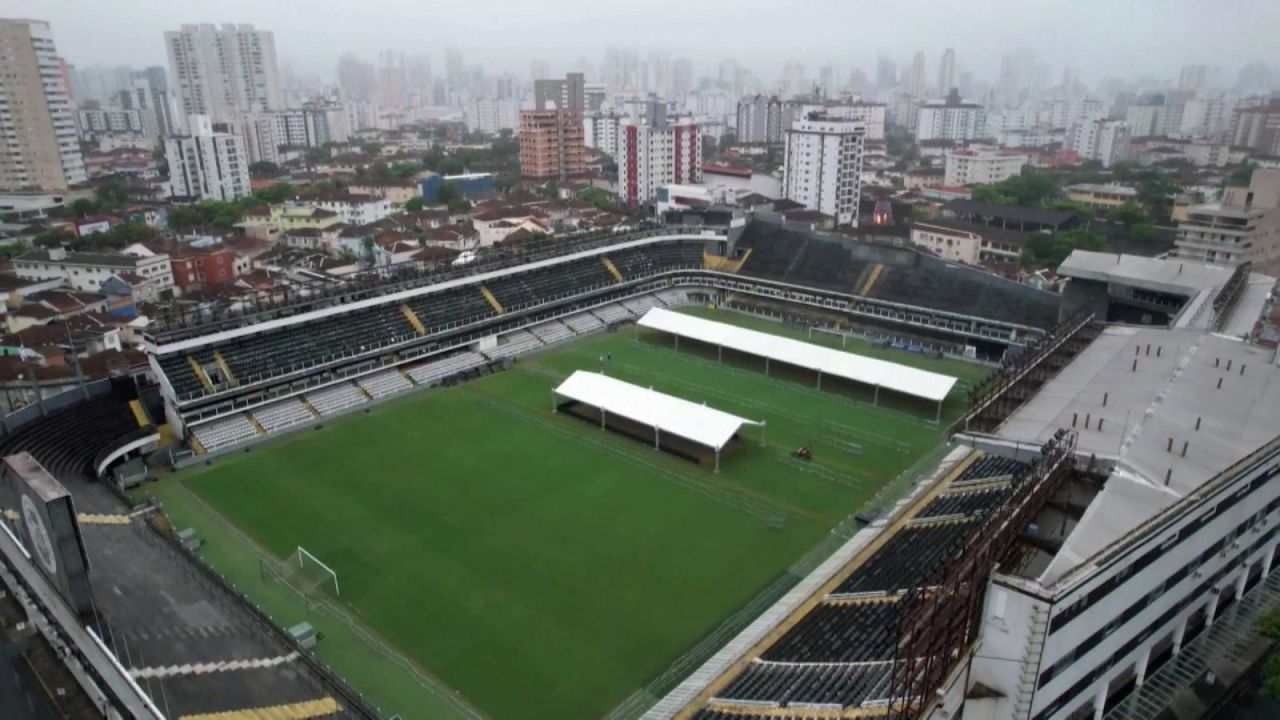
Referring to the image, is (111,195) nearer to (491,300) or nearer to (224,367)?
(491,300)

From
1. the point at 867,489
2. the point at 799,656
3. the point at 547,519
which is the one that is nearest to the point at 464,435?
the point at 547,519

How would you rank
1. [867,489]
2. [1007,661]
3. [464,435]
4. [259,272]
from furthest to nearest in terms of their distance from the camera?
[259,272]
[464,435]
[867,489]
[1007,661]

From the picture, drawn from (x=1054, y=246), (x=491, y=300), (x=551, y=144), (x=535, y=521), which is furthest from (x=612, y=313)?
(x=551, y=144)

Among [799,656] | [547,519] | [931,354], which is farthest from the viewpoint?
[931,354]

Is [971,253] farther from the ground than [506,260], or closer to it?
closer to it

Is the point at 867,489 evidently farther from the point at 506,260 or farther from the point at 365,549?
the point at 506,260

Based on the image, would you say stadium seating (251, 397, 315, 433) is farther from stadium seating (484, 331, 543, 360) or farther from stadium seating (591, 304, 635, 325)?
stadium seating (591, 304, 635, 325)

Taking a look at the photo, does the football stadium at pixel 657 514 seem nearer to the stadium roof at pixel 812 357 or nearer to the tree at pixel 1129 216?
the stadium roof at pixel 812 357

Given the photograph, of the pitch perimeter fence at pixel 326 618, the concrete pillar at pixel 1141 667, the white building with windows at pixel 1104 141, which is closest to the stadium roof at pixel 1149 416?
the concrete pillar at pixel 1141 667
